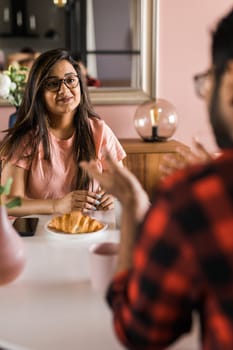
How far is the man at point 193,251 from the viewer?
1.72 ft

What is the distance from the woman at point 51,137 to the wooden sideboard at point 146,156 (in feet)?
2.27

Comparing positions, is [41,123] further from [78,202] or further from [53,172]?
[78,202]

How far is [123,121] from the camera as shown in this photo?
302 cm

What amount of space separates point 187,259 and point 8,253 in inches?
24.2

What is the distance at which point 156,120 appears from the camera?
9.11 ft

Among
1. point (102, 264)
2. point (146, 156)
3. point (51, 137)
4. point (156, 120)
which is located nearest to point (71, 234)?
point (102, 264)

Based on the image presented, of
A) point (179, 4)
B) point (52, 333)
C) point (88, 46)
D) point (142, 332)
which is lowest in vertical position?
point (52, 333)

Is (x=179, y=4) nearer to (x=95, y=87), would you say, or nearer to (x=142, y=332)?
(x=95, y=87)

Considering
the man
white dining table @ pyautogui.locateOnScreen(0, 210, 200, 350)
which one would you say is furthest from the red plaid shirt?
white dining table @ pyautogui.locateOnScreen(0, 210, 200, 350)

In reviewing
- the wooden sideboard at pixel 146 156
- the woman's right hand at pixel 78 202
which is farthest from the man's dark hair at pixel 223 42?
the wooden sideboard at pixel 146 156

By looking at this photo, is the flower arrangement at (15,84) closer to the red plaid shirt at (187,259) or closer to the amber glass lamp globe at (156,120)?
the amber glass lamp globe at (156,120)

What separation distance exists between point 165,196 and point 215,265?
0.09 meters

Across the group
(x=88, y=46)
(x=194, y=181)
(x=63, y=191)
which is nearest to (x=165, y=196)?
(x=194, y=181)

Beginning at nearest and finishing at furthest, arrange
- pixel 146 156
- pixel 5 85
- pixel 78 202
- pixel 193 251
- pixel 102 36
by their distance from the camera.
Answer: pixel 193 251 → pixel 78 202 → pixel 5 85 → pixel 146 156 → pixel 102 36
